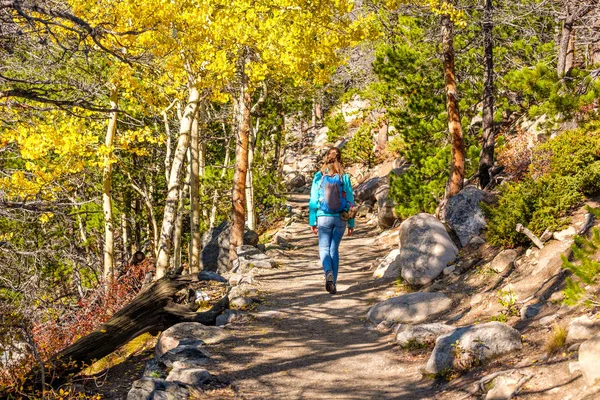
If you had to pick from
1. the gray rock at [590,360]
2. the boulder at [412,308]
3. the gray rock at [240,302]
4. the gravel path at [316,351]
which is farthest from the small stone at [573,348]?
the gray rock at [240,302]

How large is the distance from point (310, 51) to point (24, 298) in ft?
25.5

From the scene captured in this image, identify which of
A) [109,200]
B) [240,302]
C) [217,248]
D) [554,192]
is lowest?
[240,302]

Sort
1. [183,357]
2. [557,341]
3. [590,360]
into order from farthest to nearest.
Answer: [183,357], [557,341], [590,360]

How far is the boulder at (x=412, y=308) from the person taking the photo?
317 inches

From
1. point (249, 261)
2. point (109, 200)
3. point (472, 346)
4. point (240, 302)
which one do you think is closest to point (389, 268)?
point (240, 302)

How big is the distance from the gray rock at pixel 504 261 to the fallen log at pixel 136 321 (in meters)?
4.18

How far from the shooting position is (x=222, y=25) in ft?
38.7

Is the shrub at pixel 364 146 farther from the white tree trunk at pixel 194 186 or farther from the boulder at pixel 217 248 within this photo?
the white tree trunk at pixel 194 186

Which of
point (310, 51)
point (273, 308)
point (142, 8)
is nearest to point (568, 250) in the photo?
point (273, 308)

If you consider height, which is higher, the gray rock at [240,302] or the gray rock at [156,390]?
the gray rock at [240,302]

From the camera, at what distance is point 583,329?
486cm

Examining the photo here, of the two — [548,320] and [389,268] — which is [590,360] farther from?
[389,268]

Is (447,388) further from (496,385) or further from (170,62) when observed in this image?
(170,62)

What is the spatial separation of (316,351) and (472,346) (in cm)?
213
